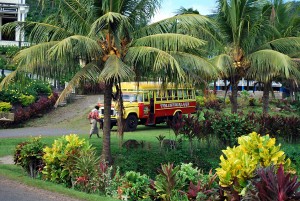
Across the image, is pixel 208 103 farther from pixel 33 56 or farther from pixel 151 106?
pixel 33 56

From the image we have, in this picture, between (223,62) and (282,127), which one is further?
(282,127)

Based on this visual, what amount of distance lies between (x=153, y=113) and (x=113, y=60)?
13159mm

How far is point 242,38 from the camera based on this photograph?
65.5 feet

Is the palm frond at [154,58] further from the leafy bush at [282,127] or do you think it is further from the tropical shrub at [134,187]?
the leafy bush at [282,127]

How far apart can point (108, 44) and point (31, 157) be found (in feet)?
13.8

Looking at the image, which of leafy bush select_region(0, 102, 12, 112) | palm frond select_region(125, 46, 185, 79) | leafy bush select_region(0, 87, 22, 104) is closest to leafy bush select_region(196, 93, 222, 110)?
leafy bush select_region(0, 87, 22, 104)

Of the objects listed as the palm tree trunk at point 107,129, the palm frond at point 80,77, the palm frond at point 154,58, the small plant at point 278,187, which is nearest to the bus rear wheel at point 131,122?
the palm tree trunk at point 107,129

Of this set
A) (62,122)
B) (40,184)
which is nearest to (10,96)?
(62,122)

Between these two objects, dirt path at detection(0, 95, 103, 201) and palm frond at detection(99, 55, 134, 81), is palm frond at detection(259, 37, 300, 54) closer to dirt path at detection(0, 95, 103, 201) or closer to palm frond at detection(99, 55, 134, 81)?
palm frond at detection(99, 55, 134, 81)

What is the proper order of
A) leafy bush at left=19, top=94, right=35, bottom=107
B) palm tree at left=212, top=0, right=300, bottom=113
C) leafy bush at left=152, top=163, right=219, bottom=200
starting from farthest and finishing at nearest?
leafy bush at left=19, top=94, right=35, bottom=107 → palm tree at left=212, top=0, right=300, bottom=113 → leafy bush at left=152, top=163, right=219, bottom=200

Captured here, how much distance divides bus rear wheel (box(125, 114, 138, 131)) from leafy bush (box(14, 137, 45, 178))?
1261 cm

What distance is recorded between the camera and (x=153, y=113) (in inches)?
1066

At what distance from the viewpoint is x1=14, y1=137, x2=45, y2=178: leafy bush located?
42.8ft

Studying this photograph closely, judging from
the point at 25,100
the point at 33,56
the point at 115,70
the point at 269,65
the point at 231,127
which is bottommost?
the point at 231,127
